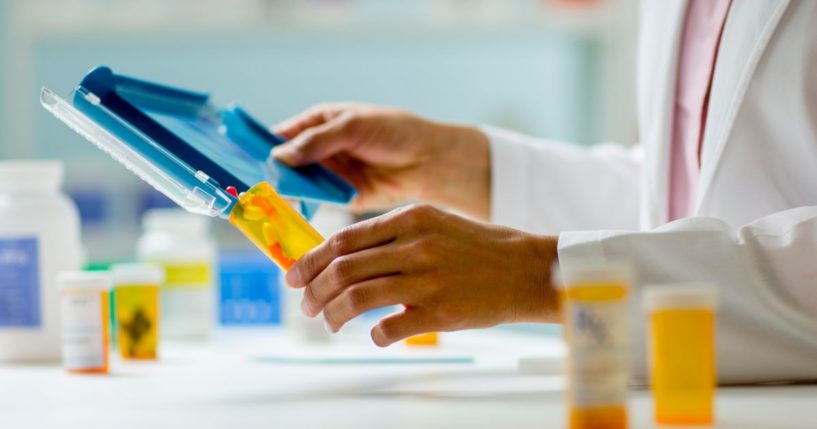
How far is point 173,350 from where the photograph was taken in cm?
166

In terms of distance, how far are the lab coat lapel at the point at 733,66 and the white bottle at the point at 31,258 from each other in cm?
87

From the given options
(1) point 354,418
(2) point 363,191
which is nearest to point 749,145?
(1) point 354,418

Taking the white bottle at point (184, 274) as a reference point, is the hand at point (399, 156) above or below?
above

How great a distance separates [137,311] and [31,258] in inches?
6.3

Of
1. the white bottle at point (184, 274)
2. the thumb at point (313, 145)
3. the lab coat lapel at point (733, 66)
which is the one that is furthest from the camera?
the white bottle at point (184, 274)

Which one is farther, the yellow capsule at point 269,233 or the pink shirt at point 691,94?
the pink shirt at point 691,94

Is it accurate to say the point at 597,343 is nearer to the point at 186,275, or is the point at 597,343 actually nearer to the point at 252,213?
the point at 252,213

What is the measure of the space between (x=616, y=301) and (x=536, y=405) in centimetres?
27

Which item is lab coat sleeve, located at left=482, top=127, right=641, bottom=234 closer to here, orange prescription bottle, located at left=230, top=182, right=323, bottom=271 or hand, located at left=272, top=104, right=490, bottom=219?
hand, located at left=272, top=104, right=490, bottom=219

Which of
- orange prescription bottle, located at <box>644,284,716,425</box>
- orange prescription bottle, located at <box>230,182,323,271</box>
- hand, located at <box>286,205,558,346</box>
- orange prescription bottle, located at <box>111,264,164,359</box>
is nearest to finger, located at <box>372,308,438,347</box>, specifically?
hand, located at <box>286,205,558,346</box>

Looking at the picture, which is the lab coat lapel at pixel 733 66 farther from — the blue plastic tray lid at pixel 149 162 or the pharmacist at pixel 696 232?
the blue plastic tray lid at pixel 149 162

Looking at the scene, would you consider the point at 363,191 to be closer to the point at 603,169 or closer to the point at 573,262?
the point at 603,169

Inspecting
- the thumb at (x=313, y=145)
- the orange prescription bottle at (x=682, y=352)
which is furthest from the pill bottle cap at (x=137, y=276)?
the orange prescription bottle at (x=682, y=352)

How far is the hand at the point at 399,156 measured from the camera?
1.53 metres
